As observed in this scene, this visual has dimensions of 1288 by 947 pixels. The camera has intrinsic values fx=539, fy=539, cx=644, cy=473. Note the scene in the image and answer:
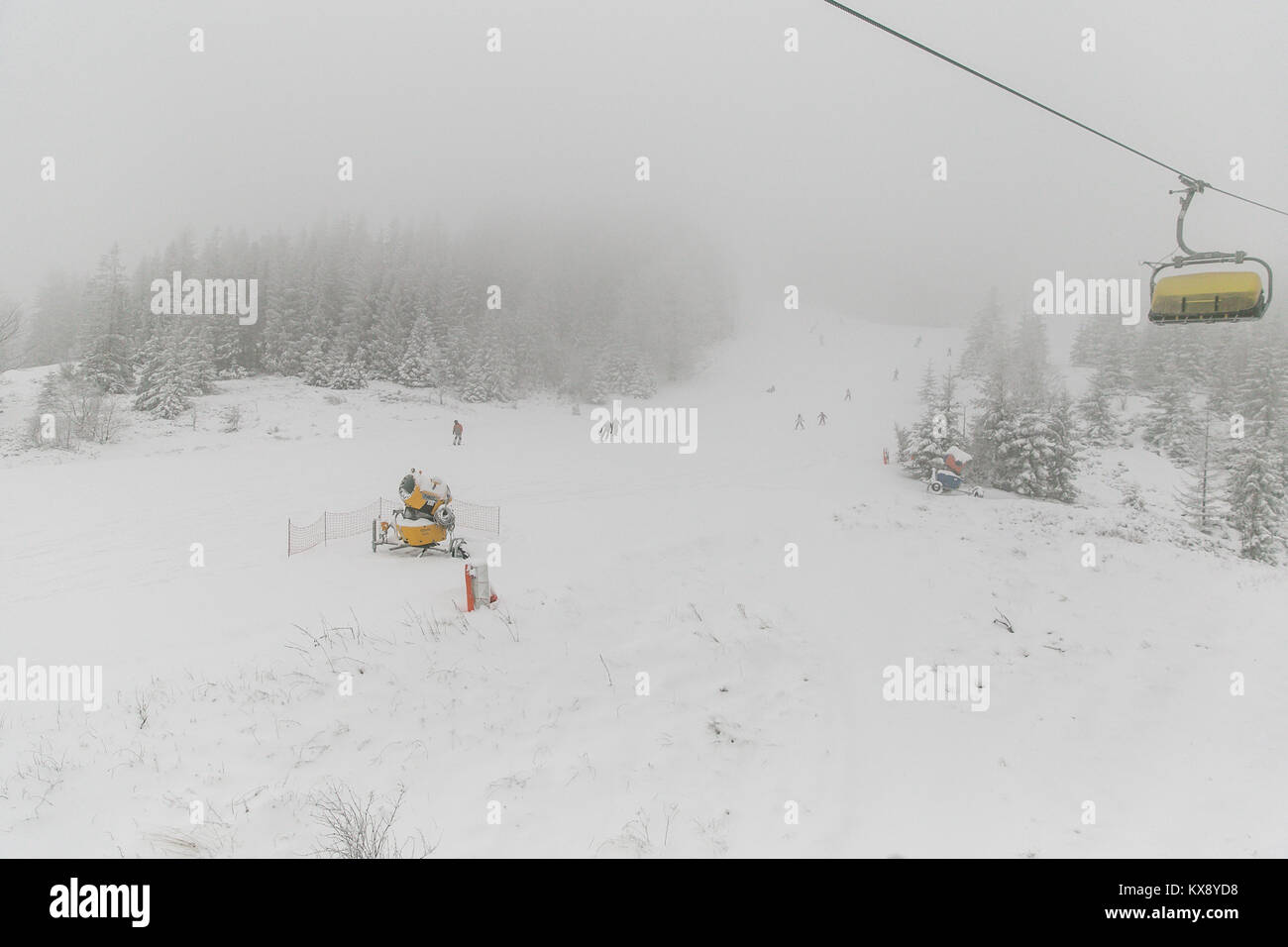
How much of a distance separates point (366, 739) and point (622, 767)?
3067 millimetres

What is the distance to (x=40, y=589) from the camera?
34.8 feet

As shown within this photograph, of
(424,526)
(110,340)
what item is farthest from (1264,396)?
(110,340)

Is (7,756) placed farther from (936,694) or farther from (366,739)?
(936,694)

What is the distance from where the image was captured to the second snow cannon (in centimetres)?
1325

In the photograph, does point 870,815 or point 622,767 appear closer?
point 870,815

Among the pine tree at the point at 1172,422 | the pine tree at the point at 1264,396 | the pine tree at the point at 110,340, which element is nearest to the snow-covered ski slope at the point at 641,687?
the pine tree at the point at 110,340

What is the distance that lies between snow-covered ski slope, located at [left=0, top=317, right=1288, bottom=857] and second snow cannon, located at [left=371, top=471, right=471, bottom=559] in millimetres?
646

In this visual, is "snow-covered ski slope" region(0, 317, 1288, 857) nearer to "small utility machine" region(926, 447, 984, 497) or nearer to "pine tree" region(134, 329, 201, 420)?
"small utility machine" region(926, 447, 984, 497)

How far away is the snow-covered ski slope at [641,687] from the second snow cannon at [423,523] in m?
0.65

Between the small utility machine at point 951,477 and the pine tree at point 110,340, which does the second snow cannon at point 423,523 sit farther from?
the pine tree at point 110,340

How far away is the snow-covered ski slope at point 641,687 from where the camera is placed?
17.6ft
